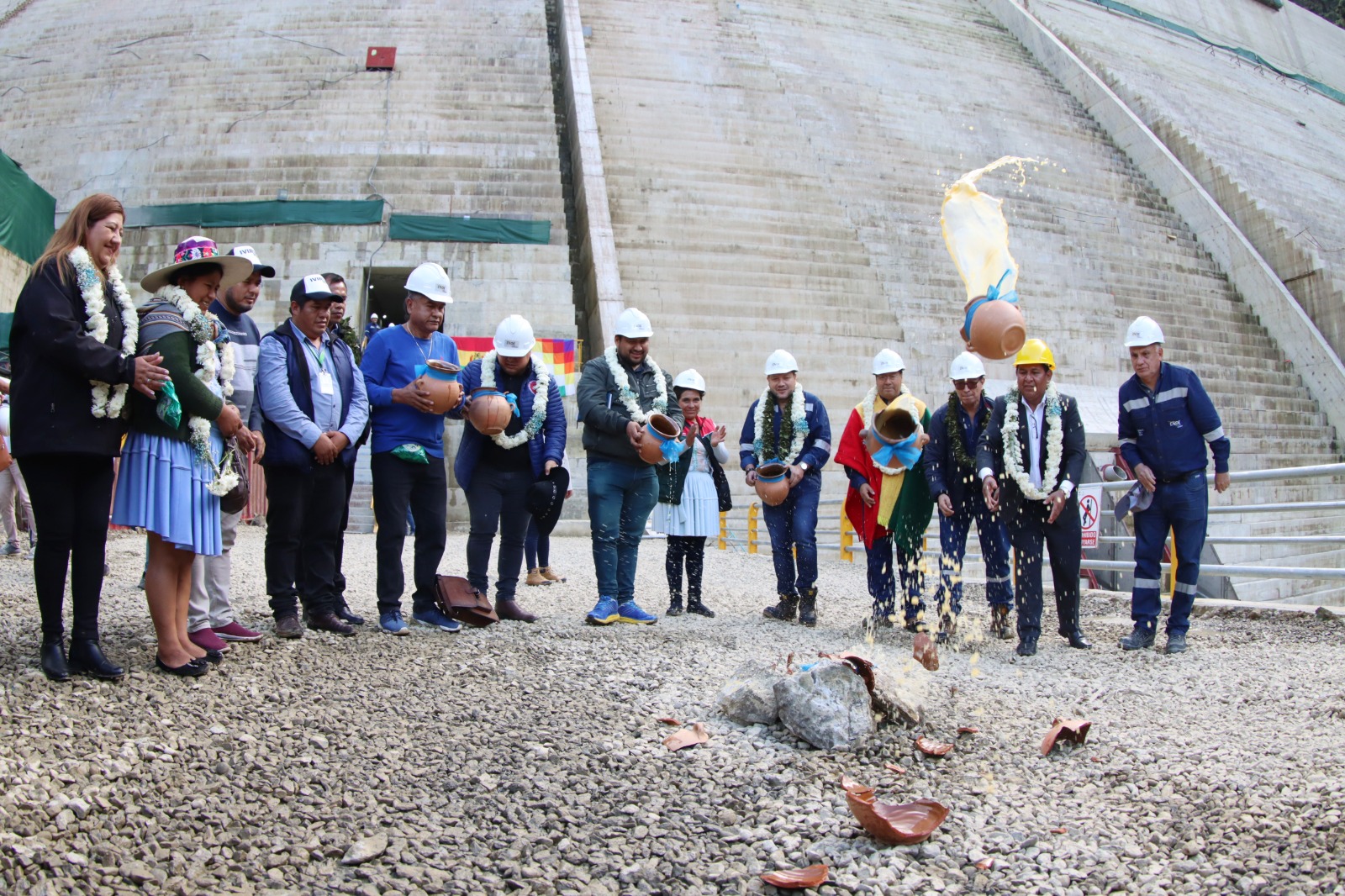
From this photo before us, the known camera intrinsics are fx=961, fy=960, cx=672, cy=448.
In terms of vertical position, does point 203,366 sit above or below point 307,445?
above

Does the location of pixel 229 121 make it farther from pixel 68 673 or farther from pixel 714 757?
pixel 714 757

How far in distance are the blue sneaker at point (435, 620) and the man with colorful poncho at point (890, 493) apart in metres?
2.54

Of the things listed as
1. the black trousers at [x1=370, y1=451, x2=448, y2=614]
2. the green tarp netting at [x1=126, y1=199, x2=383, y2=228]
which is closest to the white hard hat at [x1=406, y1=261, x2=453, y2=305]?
the black trousers at [x1=370, y1=451, x2=448, y2=614]

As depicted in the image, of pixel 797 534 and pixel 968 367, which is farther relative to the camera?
pixel 797 534

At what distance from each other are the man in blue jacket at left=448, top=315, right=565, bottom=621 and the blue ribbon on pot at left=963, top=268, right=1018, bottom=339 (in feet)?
7.29

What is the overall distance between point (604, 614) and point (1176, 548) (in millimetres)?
3225

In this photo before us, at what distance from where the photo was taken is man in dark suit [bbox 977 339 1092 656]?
526 centimetres

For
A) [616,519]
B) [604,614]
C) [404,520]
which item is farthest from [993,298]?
[404,520]

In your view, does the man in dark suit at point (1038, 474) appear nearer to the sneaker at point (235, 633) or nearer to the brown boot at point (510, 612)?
the brown boot at point (510, 612)

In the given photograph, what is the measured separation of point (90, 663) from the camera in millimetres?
3309

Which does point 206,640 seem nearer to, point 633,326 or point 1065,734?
point 633,326

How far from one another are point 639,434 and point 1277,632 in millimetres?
4100

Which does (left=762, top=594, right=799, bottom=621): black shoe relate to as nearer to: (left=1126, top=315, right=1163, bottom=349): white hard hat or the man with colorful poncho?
the man with colorful poncho

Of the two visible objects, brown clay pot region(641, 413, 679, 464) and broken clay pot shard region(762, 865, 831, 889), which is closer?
broken clay pot shard region(762, 865, 831, 889)
